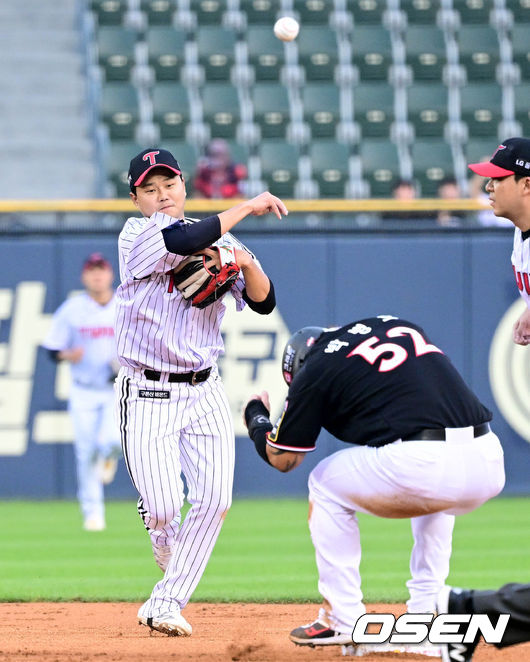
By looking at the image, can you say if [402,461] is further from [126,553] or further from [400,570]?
[126,553]

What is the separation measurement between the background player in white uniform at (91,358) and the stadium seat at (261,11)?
6973 mm

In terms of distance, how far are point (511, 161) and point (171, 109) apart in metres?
9.91

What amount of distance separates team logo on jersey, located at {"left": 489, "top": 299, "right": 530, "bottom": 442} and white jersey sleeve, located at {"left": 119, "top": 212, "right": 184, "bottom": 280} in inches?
247

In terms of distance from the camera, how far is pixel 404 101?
1481 cm

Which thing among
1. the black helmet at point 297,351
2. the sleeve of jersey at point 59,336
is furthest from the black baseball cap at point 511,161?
the sleeve of jersey at point 59,336

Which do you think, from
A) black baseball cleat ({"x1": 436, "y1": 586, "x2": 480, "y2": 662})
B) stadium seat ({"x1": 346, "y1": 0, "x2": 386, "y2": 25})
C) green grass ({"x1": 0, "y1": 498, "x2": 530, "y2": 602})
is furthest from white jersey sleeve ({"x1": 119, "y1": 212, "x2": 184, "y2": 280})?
stadium seat ({"x1": 346, "y1": 0, "x2": 386, "y2": 25})

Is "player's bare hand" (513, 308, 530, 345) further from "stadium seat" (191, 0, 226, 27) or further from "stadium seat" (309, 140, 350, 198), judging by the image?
"stadium seat" (191, 0, 226, 27)

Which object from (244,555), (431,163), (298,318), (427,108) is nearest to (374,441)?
(244,555)

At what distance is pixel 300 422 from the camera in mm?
4406

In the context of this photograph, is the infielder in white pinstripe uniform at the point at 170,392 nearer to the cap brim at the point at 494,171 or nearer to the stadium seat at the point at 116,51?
the cap brim at the point at 494,171

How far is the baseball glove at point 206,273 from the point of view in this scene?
4.81 meters

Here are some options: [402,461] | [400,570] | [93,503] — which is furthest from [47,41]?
[402,461]

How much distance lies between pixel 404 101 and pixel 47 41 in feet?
15.1

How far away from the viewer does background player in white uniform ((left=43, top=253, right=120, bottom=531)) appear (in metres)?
9.27
